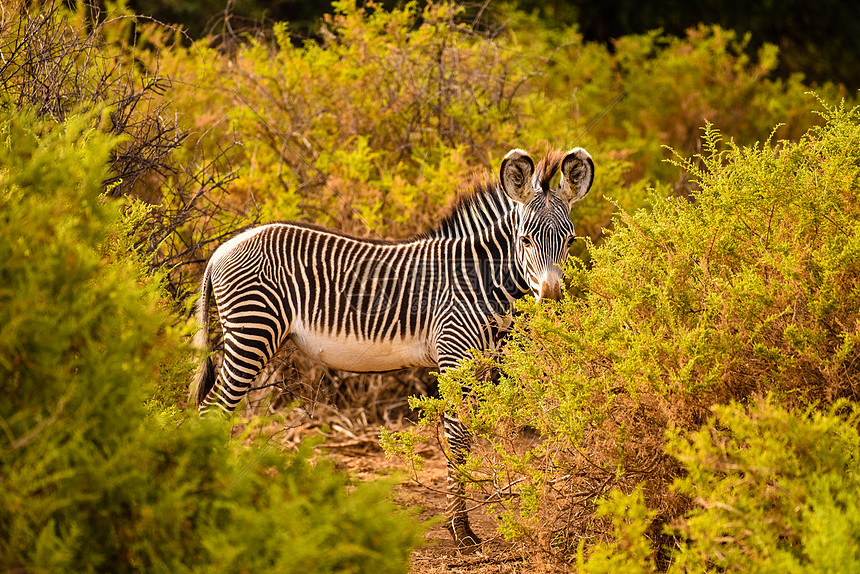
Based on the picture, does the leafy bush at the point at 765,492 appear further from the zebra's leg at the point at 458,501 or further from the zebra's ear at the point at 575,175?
the zebra's ear at the point at 575,175

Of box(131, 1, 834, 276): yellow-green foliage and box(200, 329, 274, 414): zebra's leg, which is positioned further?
box(131, 1, 834, 276): yellow-green foliage

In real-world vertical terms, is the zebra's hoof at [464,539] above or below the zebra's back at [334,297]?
below

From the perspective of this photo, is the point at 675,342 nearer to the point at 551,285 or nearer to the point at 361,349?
the point at 551,285

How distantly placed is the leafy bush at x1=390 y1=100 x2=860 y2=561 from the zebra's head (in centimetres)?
54

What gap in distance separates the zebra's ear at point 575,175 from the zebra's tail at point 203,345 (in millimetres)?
2447

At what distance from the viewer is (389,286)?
19.2ft

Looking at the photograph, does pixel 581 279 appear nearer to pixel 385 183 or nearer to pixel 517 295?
pixel 517 295

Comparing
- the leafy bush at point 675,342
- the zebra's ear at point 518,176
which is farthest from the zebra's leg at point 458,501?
the zebra's ear at point 518,176

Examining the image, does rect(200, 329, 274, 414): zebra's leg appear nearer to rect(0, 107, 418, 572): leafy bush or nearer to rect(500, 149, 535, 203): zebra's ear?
rect(500, 149, 535, 203): zebra's ear

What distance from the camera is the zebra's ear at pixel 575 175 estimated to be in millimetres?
5500

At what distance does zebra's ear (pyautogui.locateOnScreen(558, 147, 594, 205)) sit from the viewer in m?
5.50

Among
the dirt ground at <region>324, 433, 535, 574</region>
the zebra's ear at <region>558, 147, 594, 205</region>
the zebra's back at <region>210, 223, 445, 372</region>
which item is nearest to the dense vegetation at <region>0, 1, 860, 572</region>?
the dirt ground at <region>324, 433, 535, 574</region>

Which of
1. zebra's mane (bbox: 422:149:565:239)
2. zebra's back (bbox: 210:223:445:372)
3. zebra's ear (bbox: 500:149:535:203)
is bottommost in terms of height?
zebra's back (bbox: 210:223:445:372)

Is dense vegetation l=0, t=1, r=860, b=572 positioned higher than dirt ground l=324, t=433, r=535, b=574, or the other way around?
dense vegetation l=0, t=1, r=860, b=572
